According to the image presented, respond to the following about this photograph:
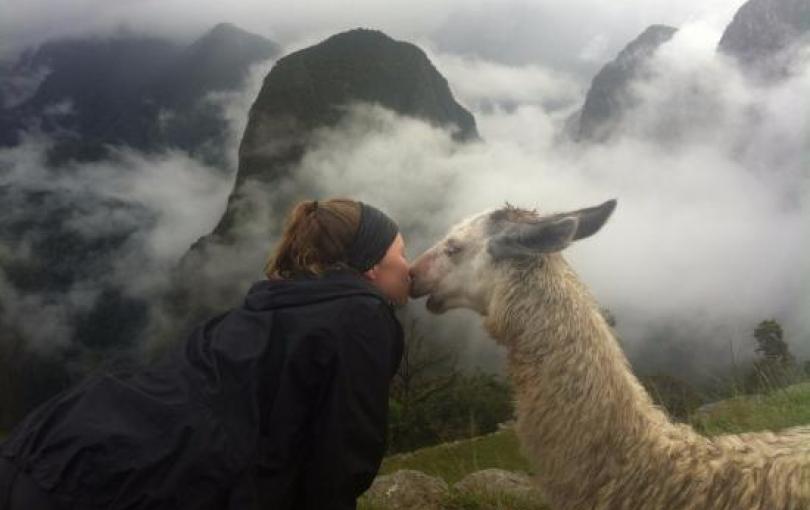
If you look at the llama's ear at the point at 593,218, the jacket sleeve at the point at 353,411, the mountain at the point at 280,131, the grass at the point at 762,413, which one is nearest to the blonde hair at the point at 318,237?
the jacket sleeve at the point at 353,411

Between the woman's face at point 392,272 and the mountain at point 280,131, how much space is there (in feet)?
549

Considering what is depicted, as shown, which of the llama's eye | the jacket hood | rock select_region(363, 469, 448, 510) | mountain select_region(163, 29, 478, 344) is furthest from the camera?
mountain select_region(163, 29, 478, 344)

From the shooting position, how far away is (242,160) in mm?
185625

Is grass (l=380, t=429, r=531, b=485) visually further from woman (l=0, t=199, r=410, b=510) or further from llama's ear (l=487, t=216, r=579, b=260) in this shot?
woman (l=0, t=199, r=410, b=510)

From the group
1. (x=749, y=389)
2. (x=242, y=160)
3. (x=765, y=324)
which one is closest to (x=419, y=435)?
(x=765, y=324)

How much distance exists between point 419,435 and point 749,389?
135 feet

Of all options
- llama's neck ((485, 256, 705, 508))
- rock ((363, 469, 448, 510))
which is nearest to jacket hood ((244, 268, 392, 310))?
llama's neck ((485, 256, 705, 508))

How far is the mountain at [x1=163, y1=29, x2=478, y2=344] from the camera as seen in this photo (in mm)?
174750

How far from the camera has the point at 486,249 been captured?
4.25 m

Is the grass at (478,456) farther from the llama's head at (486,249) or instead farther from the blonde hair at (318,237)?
the blonde hair at (318,237)

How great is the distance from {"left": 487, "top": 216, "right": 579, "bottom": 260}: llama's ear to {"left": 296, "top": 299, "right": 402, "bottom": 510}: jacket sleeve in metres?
1.15

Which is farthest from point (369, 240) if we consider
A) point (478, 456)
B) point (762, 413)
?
point (478, 456)

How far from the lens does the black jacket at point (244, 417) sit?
2.77 m

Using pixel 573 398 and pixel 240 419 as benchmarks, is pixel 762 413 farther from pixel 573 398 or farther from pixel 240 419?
pixel 240 419
